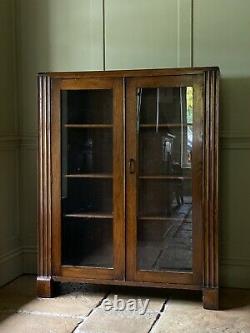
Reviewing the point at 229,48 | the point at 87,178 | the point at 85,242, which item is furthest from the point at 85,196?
the point at 229,48

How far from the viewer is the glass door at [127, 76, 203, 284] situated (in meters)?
2.82

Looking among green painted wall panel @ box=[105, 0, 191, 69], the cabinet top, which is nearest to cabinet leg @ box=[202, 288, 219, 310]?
the cabinet top

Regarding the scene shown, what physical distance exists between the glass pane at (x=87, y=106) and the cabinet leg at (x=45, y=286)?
96cm

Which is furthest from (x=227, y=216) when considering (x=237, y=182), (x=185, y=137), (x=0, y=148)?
(x=0, y=148)

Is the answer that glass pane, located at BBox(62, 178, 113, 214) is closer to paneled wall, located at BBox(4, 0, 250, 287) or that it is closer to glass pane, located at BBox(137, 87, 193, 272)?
glass pane, located at BBox(137, 87, 193, 272)

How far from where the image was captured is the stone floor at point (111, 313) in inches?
101

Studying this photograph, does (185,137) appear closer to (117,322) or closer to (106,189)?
(106,189)

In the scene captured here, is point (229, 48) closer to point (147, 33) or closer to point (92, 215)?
point (147, 33)

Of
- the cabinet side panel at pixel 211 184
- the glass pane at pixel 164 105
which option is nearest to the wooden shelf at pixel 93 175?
the glass pane at pixel 164 105

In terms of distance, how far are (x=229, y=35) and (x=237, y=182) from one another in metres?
0.92

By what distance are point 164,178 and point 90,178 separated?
0.44 metres

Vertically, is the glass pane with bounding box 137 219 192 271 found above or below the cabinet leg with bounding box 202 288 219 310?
above

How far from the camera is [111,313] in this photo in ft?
9.06

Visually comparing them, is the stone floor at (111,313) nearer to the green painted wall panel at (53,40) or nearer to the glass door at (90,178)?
the glass door at (90,178)
